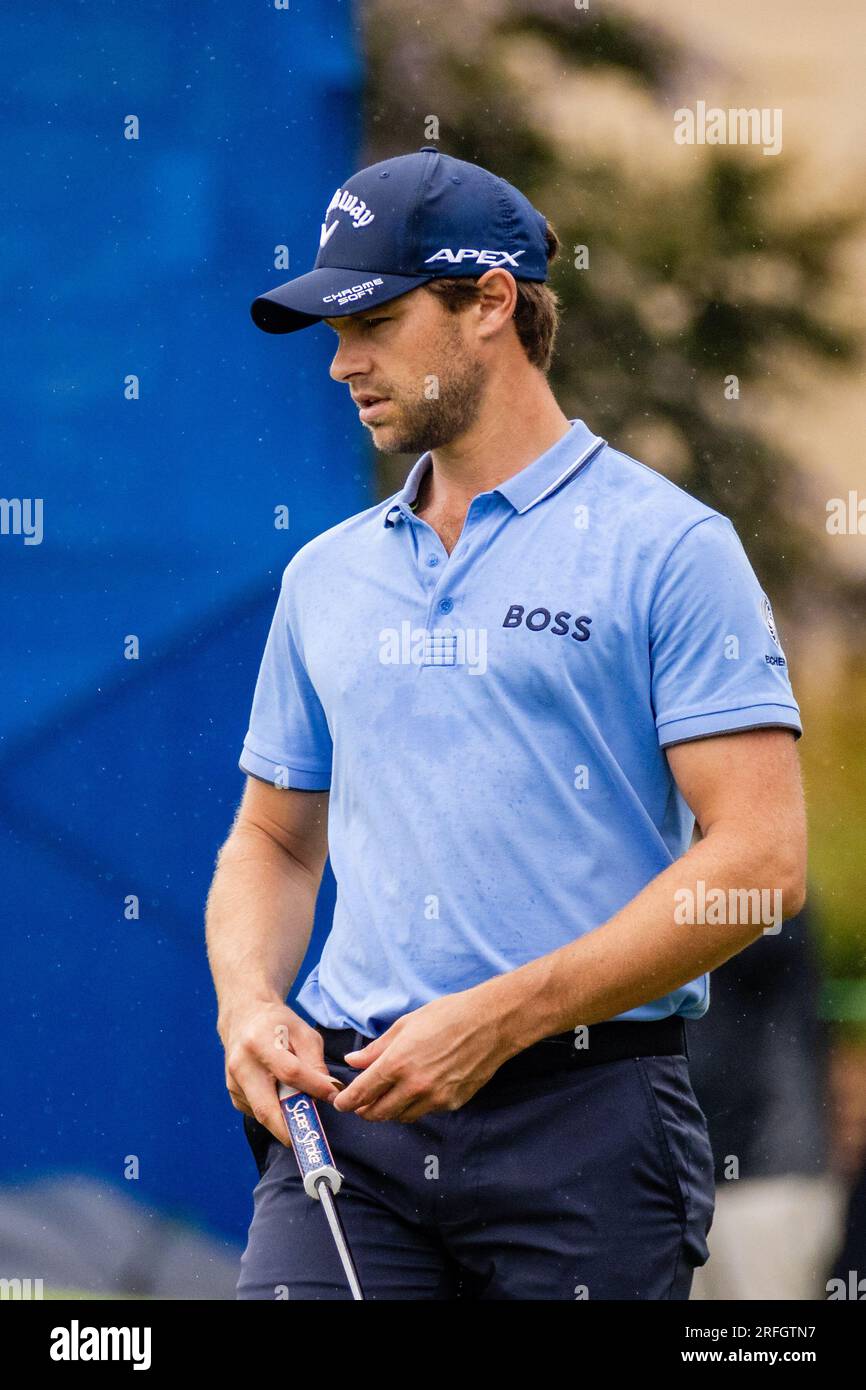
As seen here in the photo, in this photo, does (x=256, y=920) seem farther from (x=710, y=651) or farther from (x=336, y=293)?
(x=336, y=293)

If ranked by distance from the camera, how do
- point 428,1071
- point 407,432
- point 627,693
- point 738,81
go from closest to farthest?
point 428,1071
point 627,693
point 407,432
point 738,81

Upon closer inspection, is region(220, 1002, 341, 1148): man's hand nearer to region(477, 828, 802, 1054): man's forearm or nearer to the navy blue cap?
region(477, 828, 802, 1054): man's forearm

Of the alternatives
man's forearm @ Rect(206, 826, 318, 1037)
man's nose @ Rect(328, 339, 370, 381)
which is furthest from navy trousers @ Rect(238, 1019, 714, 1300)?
man's nose @ Rect(328, 339, 370, 381)

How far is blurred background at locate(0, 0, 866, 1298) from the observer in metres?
3.04

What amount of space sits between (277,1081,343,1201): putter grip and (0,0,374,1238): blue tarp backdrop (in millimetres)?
1093

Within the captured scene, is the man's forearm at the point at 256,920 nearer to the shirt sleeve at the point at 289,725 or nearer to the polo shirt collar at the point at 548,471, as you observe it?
the shirt sleeve at the point at 289,725

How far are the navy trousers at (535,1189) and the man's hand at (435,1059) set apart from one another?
0.08 metres

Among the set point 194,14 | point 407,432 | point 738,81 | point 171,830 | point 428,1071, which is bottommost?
point 428,1071

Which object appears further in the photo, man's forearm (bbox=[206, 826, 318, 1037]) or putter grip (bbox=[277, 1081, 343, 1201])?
man's forearm (bbox=[206, 826, 318, 1037])

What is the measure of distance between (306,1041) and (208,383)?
1538 millimetres

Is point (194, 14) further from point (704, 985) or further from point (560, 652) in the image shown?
point (704, 985)

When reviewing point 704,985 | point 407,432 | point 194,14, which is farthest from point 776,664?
point 194,14

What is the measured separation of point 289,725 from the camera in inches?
89.5

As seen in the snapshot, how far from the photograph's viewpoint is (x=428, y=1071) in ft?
6.06
